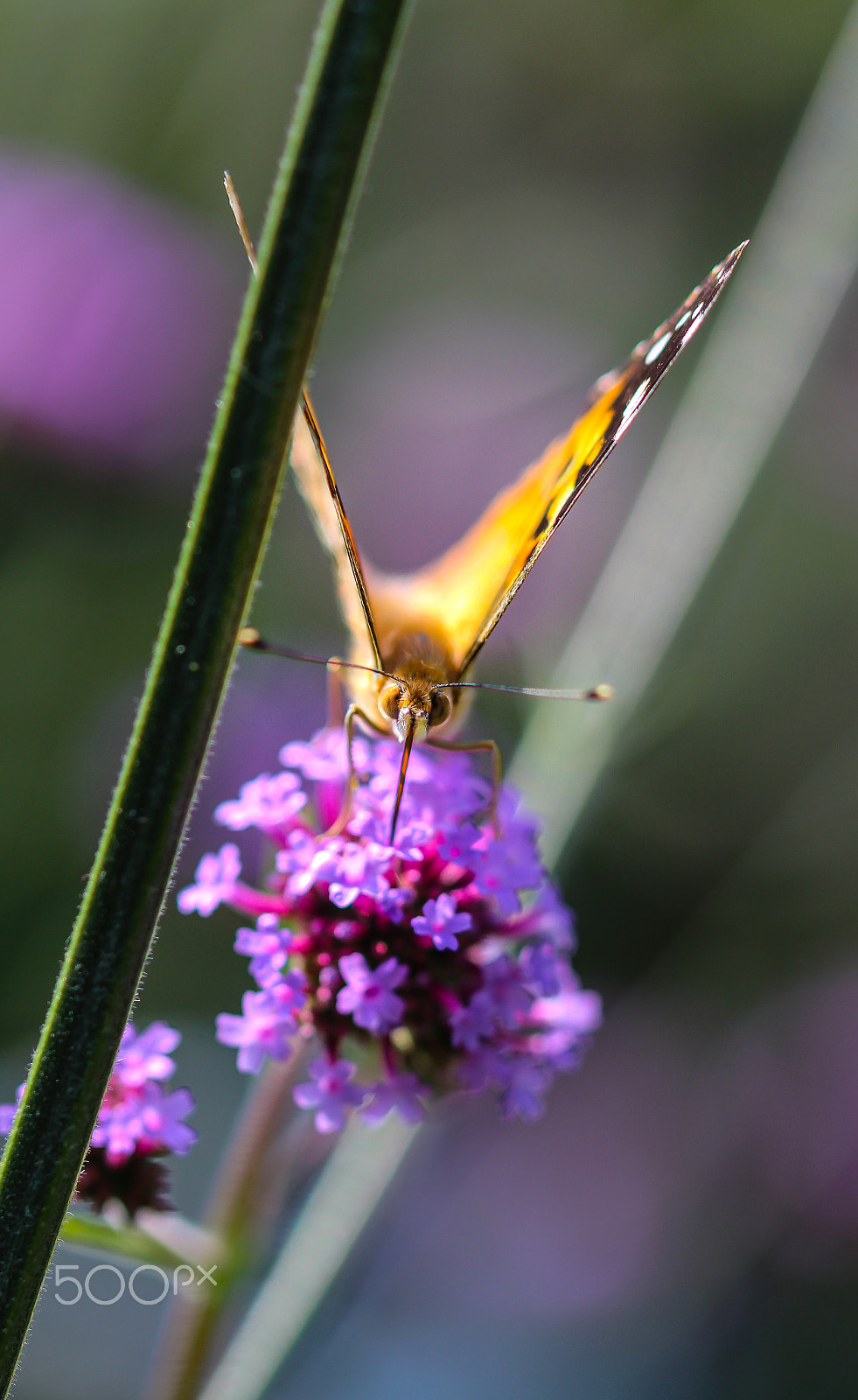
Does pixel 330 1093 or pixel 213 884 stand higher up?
pixel 213 884

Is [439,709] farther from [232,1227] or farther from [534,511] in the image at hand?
[232,1227]

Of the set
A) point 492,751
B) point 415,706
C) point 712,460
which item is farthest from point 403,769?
point 712,460

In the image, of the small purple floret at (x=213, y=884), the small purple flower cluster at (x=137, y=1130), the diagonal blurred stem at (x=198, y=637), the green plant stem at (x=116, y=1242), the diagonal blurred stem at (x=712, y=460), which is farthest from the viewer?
the diagonal blurred stem at (x=712, y=460)

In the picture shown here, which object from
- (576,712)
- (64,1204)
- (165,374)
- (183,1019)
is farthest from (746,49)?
(64,1204)

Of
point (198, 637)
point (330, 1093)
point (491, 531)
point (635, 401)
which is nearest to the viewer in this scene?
point (198, 637)

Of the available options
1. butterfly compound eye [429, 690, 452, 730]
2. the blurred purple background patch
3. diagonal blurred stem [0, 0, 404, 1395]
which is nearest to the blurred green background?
the blurred purple background patch

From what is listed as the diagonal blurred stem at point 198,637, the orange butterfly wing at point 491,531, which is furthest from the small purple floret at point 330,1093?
the diagonal blurred stem at point 198,637

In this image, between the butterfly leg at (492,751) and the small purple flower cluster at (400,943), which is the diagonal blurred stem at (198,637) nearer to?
the small purple flower cluster at (400,943)

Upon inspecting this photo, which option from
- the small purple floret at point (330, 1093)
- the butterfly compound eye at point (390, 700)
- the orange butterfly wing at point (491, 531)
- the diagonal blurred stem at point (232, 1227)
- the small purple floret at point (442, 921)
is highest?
the orange butterfly wing at point (491, 531)
